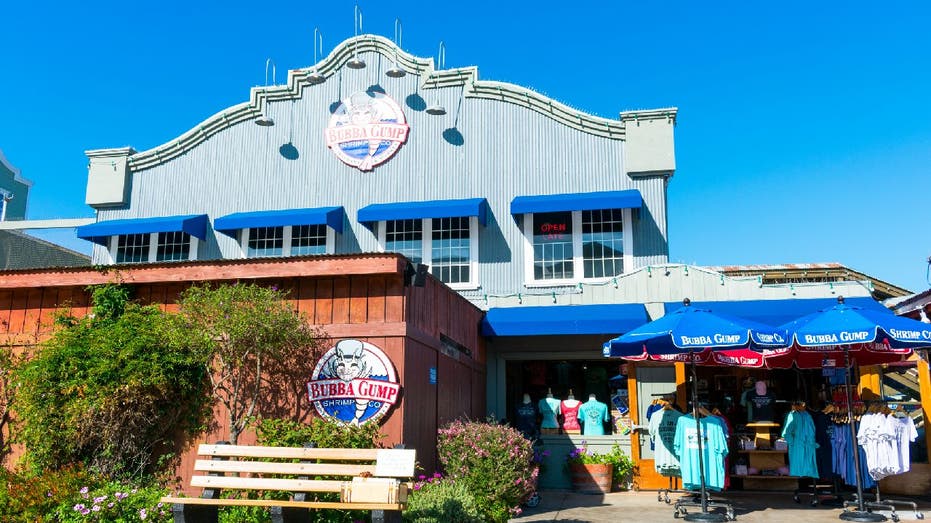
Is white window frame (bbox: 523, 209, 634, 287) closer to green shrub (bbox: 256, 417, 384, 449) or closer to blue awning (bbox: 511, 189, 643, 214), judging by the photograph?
blue awning (bbox: 511, 189, 643, 214)

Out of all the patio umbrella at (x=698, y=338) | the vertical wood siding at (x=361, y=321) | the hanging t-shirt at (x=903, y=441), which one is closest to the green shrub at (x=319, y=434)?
the vertical wood siding at (x=361, y=321)

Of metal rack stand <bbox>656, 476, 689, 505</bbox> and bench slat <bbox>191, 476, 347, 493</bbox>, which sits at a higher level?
bench slat <bbox>191, 476, 347, 493</bbox>

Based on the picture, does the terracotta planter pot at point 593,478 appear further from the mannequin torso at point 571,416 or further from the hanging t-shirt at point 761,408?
the hanging t-shirt at point 761,408

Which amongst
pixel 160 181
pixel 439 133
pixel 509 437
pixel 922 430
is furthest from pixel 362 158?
pixel 922 430

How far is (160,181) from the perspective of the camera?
19.2 meters

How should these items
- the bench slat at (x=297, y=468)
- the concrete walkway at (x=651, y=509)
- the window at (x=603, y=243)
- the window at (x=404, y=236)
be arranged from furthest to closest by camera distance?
1. the window at (x=404, y=236)
2. the window at (x=603, y=243)
3. the concrete walkway at (x=651, y=509)
4. the bench slat at (x=297, y=468)

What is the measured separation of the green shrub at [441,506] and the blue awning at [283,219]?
970cm

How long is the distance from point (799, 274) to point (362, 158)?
13490mm

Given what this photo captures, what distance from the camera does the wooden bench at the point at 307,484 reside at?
22.5 feet

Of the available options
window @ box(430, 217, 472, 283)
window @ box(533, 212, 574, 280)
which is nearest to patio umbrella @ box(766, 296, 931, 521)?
window @ box(533, 212, 574, 280)

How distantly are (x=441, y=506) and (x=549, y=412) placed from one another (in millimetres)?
7077

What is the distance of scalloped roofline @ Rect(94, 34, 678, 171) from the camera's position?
17125 millimetres

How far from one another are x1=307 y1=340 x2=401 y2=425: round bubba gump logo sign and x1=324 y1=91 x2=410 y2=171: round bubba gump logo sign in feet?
29.8

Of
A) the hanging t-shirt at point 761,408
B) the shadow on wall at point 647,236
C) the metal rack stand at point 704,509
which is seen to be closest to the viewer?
the metal rack stand at point 704,509
